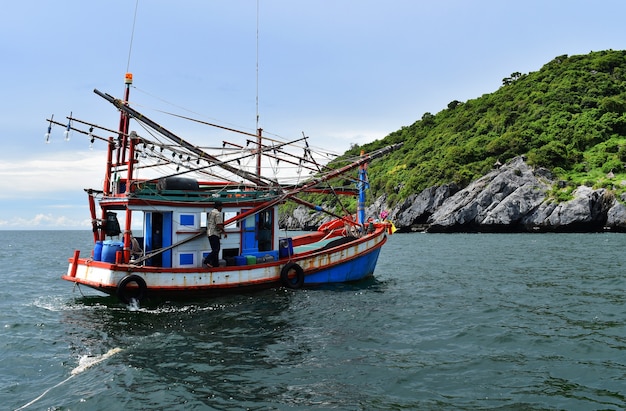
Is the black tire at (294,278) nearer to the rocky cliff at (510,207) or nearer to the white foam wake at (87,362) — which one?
the white foam wake at (87,362)

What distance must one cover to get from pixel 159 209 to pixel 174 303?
343 centimetres

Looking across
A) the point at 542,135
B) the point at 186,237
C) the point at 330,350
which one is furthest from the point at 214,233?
the point at 542,135

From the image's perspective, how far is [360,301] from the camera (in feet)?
53.6

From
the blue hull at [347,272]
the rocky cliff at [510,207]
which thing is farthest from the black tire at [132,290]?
the rocky cliff at [510,207]

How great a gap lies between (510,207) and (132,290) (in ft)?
186

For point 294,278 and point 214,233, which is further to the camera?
point 294,278

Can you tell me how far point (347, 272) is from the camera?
20.4m

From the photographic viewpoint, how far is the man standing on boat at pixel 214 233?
17.0 meters

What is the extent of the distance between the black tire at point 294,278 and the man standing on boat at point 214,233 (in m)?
2.63

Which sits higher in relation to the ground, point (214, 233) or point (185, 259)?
point (214, 233)

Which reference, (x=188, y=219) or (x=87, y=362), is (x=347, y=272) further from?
(x=87, y=362)

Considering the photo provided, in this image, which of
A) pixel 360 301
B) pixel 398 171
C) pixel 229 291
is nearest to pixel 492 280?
pixel 360 301

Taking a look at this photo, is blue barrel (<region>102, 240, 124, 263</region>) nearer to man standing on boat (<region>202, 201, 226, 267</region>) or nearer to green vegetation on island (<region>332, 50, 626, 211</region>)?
man standing on boat (<region>202, 201, 226, 267</region>)

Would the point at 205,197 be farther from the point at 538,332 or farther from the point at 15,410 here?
the point at 538,332
